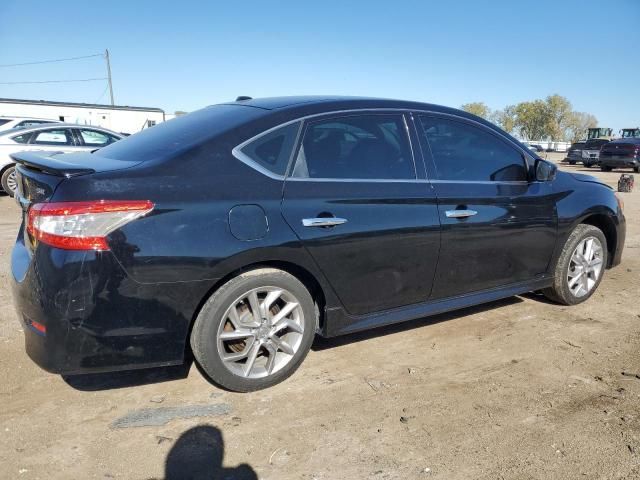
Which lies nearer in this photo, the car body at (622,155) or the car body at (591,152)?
the car body at (622,155)

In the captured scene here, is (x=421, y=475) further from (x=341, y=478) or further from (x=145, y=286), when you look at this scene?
(x=145, y=286)

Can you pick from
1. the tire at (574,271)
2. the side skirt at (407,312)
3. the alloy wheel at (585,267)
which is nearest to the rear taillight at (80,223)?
the side skirt at (407,312)

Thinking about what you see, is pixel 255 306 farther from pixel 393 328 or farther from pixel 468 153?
pixel 468 153

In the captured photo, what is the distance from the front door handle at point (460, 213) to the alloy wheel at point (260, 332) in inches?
48.8

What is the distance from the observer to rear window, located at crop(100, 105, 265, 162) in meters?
2.78

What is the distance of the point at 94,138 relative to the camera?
10836mm

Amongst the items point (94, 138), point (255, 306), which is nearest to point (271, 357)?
point (255, 306)

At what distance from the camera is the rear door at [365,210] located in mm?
2887

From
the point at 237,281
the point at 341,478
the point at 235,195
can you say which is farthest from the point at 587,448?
the point at 235,195

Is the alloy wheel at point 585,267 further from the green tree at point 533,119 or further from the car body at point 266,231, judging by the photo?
the green tree at point 533,119

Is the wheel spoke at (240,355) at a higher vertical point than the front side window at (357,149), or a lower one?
lower

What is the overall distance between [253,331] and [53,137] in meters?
9.64

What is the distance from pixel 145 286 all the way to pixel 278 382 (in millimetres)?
1029

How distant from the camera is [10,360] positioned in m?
3.25
